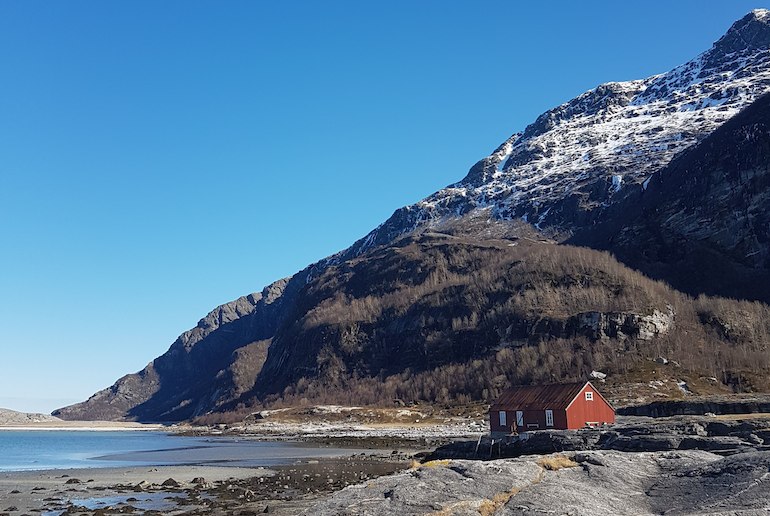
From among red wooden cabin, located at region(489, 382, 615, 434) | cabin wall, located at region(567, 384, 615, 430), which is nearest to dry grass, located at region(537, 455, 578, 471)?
red wooden cabin, located at region(489, 382, 615, 434)

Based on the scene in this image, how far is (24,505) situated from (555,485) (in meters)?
45.7

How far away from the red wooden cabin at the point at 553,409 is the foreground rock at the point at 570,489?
5916 centimetres

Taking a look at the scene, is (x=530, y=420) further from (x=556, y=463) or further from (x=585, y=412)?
(x=556, y=463)

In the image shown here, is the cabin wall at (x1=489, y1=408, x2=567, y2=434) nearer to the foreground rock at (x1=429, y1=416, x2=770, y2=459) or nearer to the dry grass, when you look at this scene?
the foreground rock at (x1=429, y1=416, x2=770, y2=459)

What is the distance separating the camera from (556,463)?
61.0ft

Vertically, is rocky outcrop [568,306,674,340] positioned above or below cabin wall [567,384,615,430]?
above

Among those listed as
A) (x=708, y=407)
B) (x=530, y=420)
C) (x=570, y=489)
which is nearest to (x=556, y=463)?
(x=570, y=489)

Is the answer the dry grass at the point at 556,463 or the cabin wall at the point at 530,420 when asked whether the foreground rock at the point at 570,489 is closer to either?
the dry grass at the point at 556,463

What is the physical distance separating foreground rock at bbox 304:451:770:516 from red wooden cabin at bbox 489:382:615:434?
5916 cm

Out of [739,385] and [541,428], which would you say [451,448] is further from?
A: [739,385]

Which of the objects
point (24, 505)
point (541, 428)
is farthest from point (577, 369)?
point (24, 505)

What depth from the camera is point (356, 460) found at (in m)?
76.1

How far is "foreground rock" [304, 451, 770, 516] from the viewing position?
14.1 m

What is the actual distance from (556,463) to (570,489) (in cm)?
323
